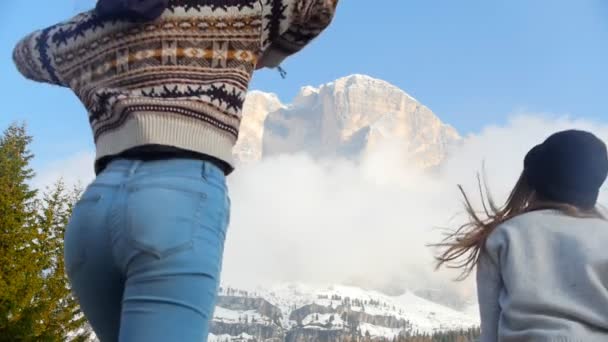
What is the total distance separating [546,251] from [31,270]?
21155 mm

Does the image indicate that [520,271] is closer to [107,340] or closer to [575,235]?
[575,235]

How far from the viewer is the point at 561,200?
8.73 feet

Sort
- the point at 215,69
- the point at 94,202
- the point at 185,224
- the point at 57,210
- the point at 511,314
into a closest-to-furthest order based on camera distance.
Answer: the point at 185,224
the point at 94,202
the point at 215,69
the point at 511,314
the point at 57,210

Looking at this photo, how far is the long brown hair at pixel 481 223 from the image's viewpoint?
271 cm

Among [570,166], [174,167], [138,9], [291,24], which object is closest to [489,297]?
[570,166]

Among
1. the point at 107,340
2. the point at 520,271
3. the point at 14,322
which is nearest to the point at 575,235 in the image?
the point at 520,271

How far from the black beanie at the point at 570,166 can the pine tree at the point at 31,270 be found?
17752mm

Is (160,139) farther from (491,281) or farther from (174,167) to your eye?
(491,281)

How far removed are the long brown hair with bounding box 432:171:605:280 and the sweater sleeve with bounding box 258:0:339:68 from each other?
3.86ft

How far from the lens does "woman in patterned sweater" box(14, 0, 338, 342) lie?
1.43 m

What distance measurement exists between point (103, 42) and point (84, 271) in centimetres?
62

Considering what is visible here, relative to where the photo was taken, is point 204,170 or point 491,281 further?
point 491,281

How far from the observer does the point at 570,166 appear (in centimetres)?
273

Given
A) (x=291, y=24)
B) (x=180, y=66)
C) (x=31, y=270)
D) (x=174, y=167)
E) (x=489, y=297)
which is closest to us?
(x=174, y=167)
